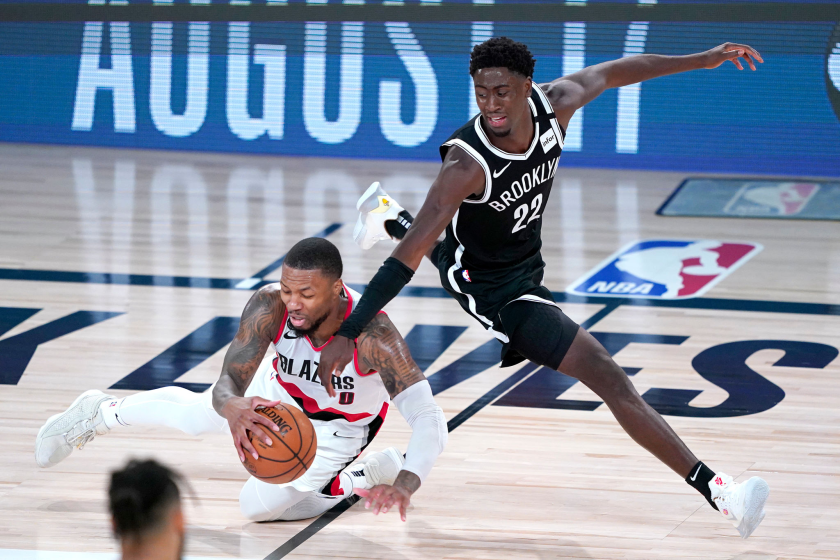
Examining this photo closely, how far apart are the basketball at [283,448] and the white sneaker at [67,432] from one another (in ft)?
3.72

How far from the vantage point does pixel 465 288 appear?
454cm

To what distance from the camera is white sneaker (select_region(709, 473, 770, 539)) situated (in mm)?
3873

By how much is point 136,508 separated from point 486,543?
2456 mm

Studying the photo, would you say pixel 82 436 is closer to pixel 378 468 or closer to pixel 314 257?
pixel 378 468

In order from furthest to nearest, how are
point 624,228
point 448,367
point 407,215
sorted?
point 624,228
point 448,367
point 407,215

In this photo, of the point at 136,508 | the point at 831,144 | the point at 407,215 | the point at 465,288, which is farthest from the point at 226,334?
the point at 831,144

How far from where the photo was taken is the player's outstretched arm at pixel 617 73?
4578 mm

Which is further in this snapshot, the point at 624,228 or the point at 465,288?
the point at 624,228

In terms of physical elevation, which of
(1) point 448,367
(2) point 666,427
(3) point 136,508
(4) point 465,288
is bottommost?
(1) point 448,367

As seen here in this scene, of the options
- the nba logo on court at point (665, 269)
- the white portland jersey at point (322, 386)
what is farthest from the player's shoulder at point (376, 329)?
the nba logo on court at point (665, 269)

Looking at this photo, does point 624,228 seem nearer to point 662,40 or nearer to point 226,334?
point 662,40

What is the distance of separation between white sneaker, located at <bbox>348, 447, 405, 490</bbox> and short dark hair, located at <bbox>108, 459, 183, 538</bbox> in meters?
2.62

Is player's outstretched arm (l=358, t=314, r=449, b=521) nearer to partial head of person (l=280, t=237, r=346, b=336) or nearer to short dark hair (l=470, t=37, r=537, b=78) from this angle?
partial head of person (l=280, t=237, r=346, b=336)

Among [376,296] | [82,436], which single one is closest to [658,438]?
[376,296]
